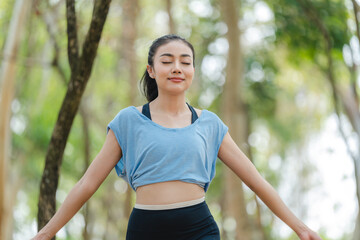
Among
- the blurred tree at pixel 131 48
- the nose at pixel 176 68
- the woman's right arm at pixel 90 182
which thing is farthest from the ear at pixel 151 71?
the blurred tree at pixel 131 48

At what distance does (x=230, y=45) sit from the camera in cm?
937

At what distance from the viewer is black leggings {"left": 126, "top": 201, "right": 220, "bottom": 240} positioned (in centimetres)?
274

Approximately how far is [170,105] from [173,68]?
7.6 inches

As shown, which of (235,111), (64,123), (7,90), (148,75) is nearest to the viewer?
(148,75)

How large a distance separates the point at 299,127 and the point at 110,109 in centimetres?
682

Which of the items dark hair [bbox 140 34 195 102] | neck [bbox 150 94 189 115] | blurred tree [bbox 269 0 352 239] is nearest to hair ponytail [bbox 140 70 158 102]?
dark hair [bbox 140 34 195 102]

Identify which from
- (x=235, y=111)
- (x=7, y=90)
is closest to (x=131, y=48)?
(x=235, y=111)

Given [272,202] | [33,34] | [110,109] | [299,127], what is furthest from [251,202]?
[272,202]

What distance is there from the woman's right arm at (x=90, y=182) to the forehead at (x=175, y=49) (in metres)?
0.50

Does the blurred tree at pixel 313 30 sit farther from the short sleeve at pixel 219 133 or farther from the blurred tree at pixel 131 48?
the short sleeve at pixel 219 133

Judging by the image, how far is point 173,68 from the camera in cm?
293

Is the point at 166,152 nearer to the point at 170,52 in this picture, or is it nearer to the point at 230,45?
the point at 170,52

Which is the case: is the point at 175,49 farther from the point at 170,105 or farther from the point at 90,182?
the point at 90,182

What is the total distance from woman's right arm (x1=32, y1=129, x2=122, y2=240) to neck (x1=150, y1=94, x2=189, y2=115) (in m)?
0.28
